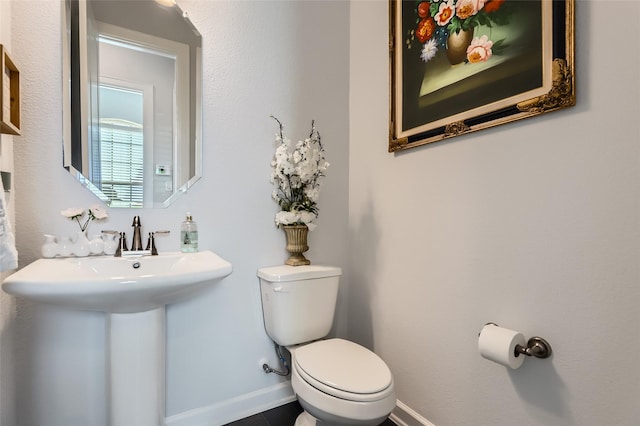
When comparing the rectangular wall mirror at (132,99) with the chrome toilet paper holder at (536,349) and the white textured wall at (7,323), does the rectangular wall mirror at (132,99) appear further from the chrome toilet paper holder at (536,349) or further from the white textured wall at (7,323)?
the chrome toilet paper holder at (536,349)

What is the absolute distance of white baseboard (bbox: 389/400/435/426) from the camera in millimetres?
1354

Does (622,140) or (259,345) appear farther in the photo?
(259,345)

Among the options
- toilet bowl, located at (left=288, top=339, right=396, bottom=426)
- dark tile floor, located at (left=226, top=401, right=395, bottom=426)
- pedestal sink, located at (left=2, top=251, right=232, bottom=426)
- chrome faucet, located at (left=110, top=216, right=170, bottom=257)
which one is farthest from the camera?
dark tile floor, located at (left=226, top=401, right=395, bottom=426)

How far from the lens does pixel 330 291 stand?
1512mm

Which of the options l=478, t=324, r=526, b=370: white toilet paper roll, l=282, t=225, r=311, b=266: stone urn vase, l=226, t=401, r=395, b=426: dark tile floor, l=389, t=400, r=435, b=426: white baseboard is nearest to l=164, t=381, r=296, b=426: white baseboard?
l=226, t=401, r=395, b=426: dark tile floor

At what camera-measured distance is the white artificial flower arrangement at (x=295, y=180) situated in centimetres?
147

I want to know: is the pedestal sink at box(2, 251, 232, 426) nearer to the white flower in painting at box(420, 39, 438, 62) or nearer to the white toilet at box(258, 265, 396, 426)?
the white toilet at box(258, 265, 396, 426)

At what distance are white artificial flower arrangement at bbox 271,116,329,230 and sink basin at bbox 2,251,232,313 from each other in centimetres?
45

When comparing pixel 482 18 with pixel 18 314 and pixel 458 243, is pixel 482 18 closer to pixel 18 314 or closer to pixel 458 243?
pixel 458 243

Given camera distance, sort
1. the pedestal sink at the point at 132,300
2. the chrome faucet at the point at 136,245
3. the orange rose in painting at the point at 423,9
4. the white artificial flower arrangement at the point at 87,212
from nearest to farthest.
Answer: the pedestal sink at the point at 132,300
the white artificial flower arrangement at the point at 87,212
the chrome faucet at the point at 136,245
the orange rose in painting at the point at 423,9

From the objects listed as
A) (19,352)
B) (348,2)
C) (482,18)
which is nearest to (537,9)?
(482,18)

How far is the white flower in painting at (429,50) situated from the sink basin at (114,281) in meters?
1.21

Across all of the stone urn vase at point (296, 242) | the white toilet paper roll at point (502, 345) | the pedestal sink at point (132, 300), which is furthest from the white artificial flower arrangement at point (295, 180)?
the white toilet paper roll at point (502, 345)

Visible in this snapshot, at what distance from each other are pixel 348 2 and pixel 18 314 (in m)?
Result: 2.19
